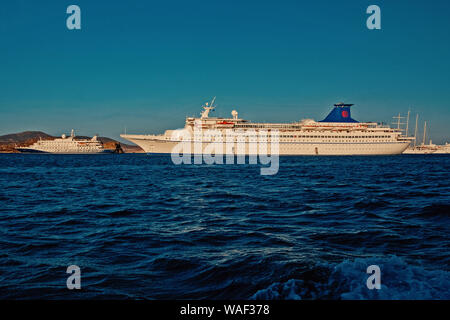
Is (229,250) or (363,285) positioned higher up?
(363,285)

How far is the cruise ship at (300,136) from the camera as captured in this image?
7656 centimetres

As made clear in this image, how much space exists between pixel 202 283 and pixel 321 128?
83.4 m

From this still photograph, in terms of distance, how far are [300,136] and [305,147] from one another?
3.15 meters

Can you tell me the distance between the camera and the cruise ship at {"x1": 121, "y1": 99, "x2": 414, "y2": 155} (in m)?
76.6

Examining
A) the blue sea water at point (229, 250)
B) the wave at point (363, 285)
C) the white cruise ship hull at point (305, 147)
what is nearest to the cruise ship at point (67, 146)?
the white cruise ship hull at point (305, 147)

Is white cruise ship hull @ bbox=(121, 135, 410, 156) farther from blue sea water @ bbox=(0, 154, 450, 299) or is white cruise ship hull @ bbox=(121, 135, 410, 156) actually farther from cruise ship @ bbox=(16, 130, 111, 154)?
blue sea water @ bbox=(0, 154, 450, 299)

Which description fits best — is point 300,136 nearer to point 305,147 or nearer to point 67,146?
point 305,147

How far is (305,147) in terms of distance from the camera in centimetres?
8188

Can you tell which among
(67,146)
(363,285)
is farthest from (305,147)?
(363,285)

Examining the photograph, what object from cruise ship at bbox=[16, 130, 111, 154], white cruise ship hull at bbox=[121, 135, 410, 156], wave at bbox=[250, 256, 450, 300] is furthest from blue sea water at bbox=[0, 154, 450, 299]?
cruise ship at bbox=[16, 130, 111, 154]
